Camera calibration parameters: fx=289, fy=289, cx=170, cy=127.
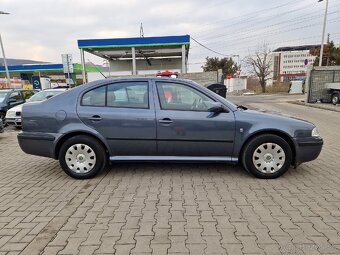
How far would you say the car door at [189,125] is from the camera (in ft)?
14.6

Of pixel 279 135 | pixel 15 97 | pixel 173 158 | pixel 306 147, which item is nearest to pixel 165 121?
pixel 173 158

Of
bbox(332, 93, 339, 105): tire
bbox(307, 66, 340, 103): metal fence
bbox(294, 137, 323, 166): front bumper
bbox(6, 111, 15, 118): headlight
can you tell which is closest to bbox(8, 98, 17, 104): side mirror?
bbox(6, 111, 15, 118): headlight

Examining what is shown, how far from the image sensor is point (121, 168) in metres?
5.22

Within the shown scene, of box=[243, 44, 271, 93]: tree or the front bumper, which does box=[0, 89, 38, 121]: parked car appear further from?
box=[243, 44, 271, 93]: tree

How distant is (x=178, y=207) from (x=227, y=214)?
0.61m

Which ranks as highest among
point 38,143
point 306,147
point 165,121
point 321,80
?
point 321,80

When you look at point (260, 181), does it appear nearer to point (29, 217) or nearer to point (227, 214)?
point (227, 214)

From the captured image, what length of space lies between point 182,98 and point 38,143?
243 cm

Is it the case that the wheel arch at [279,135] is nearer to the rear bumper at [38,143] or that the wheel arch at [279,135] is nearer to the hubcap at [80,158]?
the hubcap at [80,158]

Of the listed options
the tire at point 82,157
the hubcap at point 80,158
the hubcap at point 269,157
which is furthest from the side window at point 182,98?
the hubcap at point 80,158

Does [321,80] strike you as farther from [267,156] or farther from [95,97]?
[95,97]

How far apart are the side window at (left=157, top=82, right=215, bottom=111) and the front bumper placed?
149 cm

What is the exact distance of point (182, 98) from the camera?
15.0ft

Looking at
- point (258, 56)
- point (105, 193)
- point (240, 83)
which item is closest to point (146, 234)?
point (105, 193)
